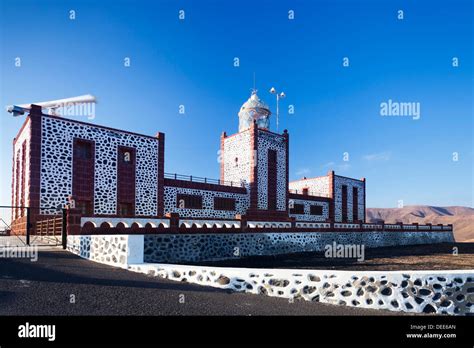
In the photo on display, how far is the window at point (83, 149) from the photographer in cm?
1602

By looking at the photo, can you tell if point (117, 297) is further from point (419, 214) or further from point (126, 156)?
point (419, 214)

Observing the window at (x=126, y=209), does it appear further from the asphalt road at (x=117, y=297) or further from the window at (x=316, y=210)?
the window at (x=316, y=210)

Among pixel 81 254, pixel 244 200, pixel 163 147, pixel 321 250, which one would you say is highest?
pixel 163 147

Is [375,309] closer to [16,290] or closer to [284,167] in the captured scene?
[16,290]

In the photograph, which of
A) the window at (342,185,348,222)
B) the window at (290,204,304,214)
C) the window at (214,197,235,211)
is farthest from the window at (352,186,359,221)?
the window at (214,197,235,211)

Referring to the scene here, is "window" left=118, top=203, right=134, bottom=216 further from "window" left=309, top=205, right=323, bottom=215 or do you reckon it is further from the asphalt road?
"window" left=309, top=205, right=323, bottom=215

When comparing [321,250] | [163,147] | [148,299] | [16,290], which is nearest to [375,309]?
[148,299]

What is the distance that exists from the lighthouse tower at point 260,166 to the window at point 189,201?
13.8 ft

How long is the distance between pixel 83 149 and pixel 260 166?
1227cm

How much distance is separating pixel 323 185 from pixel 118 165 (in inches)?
846

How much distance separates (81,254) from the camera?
9984mm

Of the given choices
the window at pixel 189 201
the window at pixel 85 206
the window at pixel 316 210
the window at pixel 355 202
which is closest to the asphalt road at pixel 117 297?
the window at pixel 85 206

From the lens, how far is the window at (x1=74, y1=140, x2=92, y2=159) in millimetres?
16016

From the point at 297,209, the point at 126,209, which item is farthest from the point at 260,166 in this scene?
the point at 126,209
